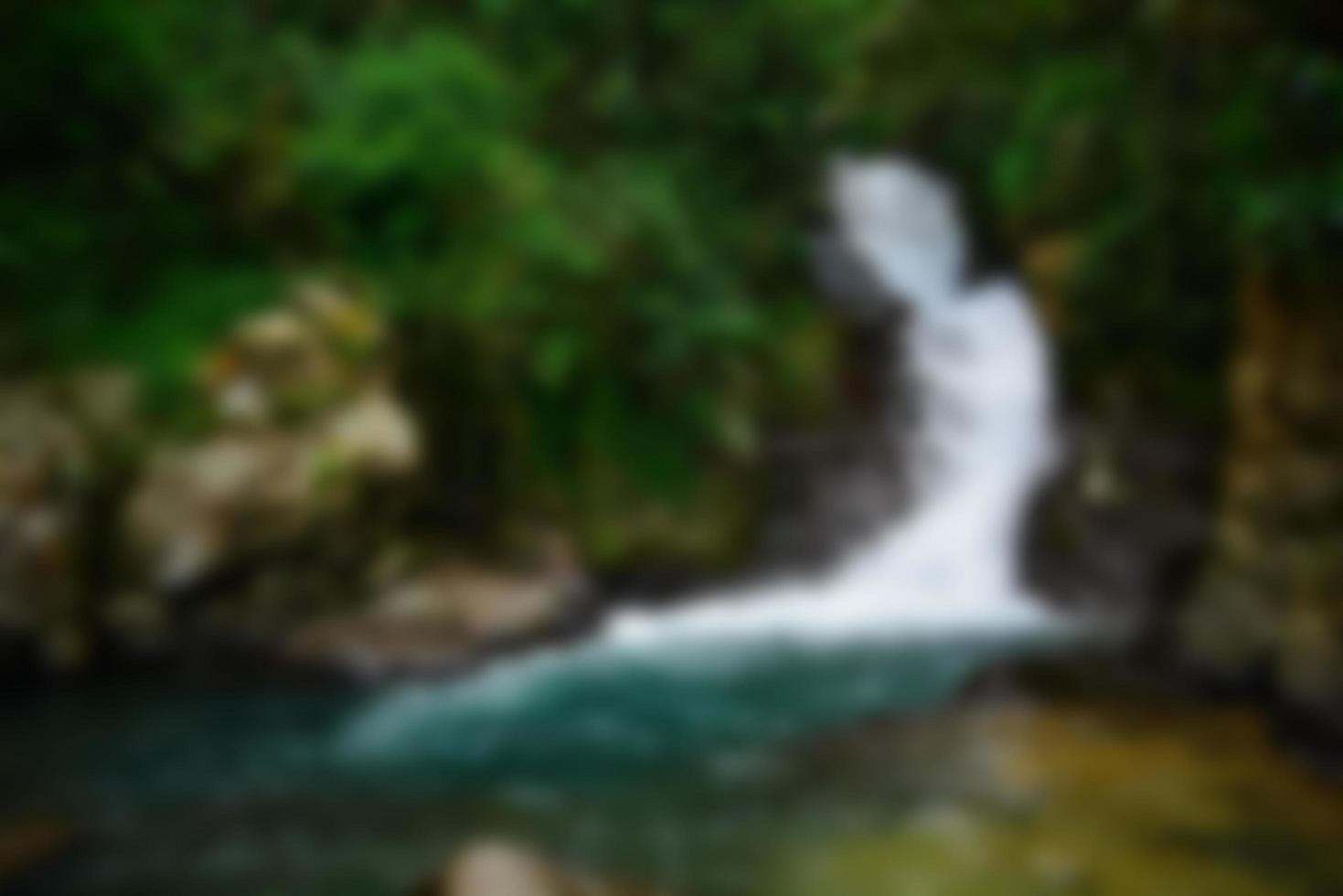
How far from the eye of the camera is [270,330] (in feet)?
30.4

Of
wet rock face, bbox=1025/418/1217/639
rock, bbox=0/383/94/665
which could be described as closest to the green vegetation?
wet rock face, bbox=1025/418/1217/639

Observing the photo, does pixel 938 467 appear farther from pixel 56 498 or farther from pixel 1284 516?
pixel 56 498

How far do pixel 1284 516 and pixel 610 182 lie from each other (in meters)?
6.78

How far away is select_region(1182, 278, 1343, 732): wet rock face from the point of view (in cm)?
678

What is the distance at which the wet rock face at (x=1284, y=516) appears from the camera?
678 centimetres

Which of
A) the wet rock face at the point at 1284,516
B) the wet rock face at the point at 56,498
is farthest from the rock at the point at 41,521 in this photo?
the wet rock face at the point at 1284,516

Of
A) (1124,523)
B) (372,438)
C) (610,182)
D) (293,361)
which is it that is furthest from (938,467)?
(293,361)

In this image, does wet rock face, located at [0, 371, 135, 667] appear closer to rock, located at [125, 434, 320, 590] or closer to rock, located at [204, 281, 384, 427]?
rock, located at [125, 434, 320, 590]

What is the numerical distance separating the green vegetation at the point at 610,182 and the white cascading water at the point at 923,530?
3.64 feet

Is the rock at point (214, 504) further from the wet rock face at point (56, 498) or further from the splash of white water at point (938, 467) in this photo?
the splash of white water at point (938, 467)

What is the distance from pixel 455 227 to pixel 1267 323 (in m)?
6.53

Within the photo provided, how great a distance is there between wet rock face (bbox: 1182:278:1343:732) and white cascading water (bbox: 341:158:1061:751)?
2.29 meters

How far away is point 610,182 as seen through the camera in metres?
11.6

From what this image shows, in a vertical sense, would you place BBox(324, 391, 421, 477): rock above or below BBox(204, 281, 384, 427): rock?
below
